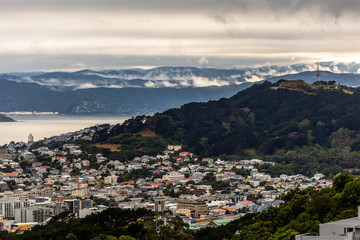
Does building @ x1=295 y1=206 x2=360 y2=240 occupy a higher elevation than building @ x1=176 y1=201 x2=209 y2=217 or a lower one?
higher

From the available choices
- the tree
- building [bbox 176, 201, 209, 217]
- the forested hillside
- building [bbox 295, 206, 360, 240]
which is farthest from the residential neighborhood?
building [bbox 295, 206, 360, 240]

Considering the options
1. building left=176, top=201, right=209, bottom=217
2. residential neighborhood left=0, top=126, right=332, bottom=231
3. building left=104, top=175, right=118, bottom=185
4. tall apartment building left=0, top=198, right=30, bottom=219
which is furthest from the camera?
building left=104, top=175, right=118, bottom=185

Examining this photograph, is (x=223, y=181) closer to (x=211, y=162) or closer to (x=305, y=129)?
(x=211, y=162)

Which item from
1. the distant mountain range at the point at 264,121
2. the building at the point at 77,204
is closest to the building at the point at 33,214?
the building at the point at 77,204

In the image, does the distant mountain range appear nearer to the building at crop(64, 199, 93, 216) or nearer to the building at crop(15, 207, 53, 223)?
the building at crop(64, 199, 93, 216)

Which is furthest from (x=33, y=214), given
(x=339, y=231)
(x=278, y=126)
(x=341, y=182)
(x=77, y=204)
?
(x=278, y=126)

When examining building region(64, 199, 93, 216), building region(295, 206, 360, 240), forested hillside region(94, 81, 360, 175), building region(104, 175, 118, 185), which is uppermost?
building region(295, 206, 360, 240)

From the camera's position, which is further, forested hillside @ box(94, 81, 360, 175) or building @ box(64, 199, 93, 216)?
forested hillside @ box(94, 81, 360, 175)

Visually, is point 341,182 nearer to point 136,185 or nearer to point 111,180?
point 136,185

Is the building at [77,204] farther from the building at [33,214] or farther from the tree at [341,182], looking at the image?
the tree at [341,182]

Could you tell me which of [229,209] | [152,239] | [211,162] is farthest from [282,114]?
[152,239]
